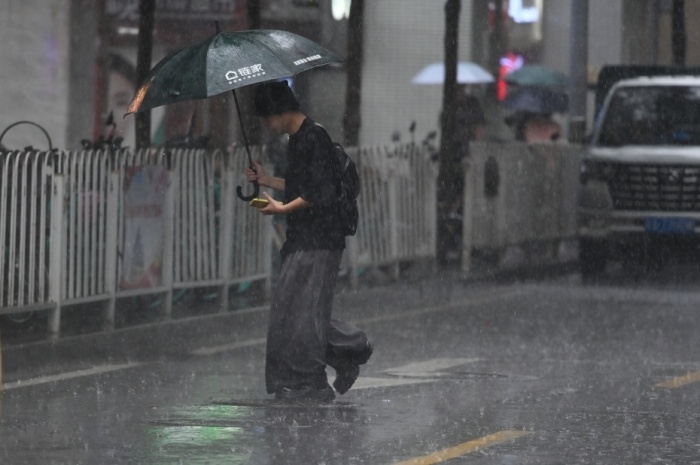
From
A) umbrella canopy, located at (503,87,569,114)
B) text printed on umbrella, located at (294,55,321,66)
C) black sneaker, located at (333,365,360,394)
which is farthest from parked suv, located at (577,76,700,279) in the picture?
umbrella canopy, located at (503,87,569,114)

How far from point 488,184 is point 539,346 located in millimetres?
7253

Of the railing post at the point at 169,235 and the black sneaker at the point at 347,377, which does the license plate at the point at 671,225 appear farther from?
the black sneaker at the point at 347,377

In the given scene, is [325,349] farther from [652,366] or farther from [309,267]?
[652,366]

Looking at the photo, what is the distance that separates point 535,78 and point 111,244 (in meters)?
19.6

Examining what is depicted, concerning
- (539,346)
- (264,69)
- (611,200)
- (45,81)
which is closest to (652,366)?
(539,346)

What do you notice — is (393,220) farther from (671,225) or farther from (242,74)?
(242,74)

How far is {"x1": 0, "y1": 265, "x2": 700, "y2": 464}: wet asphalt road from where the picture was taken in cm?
739

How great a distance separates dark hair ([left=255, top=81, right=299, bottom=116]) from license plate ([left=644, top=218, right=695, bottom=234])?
9625mm

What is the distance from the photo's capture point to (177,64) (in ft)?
28.4

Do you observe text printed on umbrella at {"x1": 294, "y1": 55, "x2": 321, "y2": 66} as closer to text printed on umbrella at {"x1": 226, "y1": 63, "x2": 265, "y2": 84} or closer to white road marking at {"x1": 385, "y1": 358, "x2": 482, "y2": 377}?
text printed on umbrella at {"x1": 226, "y1": 63, "x2": 265, "y2": 84}

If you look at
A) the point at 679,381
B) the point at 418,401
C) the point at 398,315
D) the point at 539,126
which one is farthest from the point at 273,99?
the point at 539,126

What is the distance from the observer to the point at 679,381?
33.0 feet

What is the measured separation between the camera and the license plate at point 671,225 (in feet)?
58.2

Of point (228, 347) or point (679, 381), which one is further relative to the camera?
point (228, 347)
